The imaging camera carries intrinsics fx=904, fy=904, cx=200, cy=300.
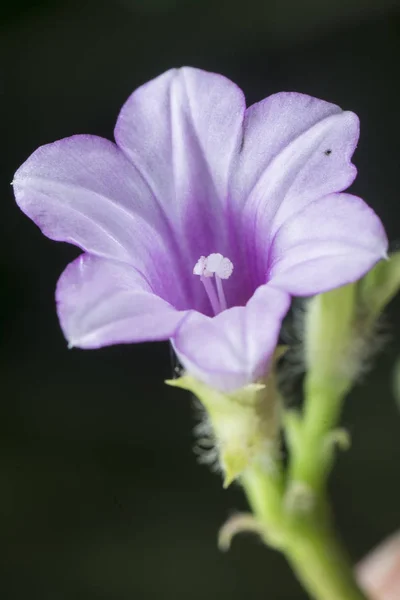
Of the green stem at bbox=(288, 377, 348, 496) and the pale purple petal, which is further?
the green stem at bbox=(288, 377, 348, 496)

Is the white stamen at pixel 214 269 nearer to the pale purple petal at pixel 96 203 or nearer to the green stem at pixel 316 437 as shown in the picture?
the pale purple petal at pixel 96 203

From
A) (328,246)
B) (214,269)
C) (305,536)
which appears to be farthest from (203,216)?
(305,536)

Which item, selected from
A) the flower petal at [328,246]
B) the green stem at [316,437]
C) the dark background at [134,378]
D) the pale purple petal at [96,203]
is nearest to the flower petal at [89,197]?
the pale purple petal at [96,203]

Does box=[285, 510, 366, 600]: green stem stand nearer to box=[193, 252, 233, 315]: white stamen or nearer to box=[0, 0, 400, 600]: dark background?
box=[193, 252, 233, 315]: white stamen

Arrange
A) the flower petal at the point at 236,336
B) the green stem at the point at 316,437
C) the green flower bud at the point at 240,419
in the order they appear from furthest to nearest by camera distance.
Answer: the green stem at the point at 316,437 < the green flower bud at the point at 240,419 < the flower petal at the point at 236,336

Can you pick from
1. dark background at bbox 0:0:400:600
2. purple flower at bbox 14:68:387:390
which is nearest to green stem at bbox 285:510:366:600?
purple flower at bbox 14:68:387:390

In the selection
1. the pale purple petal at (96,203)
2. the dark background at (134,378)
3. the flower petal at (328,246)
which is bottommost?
the dark background at (134,378)

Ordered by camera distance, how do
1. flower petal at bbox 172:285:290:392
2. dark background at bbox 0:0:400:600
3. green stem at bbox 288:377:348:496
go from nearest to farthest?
flower petal at bbox 172:285:290:392
green stem at bbox 288:377:348:496
dark background at bbox 0:0:400:600

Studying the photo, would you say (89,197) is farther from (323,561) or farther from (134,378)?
(134,378)
